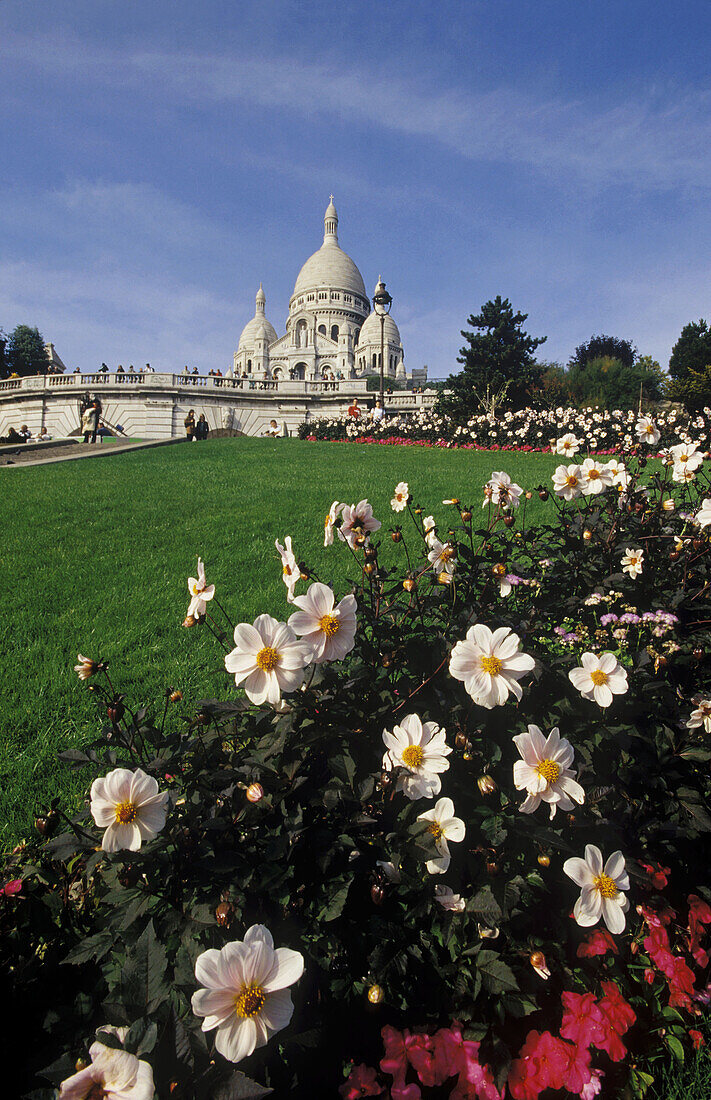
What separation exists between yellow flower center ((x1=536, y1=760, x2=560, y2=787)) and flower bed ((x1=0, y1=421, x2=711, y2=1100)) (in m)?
0.03

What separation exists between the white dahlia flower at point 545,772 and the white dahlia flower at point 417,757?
21 centimetres

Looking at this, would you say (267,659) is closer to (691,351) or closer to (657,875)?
(657,875)

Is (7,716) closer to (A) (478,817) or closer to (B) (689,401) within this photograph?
(A) (478,817)

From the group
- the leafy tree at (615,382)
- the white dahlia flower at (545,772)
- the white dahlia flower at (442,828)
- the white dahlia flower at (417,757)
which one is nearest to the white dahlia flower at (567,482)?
the white dahlia flower at (545,772)

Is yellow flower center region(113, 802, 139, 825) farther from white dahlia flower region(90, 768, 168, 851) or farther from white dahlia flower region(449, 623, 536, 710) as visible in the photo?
white dahlia flower region(449, 623, 536, 710)

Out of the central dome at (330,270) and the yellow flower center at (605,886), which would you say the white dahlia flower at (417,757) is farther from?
the central dome at (330,270)

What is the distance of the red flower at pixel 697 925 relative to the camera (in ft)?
5.84

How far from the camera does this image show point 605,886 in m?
1.45

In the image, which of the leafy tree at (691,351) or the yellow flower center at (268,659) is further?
the leafy tree at (691,351)

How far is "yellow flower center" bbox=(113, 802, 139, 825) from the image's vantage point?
1.27 m

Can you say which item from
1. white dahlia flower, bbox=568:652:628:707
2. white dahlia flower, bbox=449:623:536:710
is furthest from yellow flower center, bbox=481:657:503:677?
white dahlia flower, bbox=568:652:628:707

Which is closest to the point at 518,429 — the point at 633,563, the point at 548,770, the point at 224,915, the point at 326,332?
the point at 633,563

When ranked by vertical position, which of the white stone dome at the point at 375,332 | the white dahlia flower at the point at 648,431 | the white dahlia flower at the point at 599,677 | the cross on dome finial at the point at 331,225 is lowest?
the white dahlia flower at the point at 599,677

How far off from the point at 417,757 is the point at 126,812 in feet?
2.42
